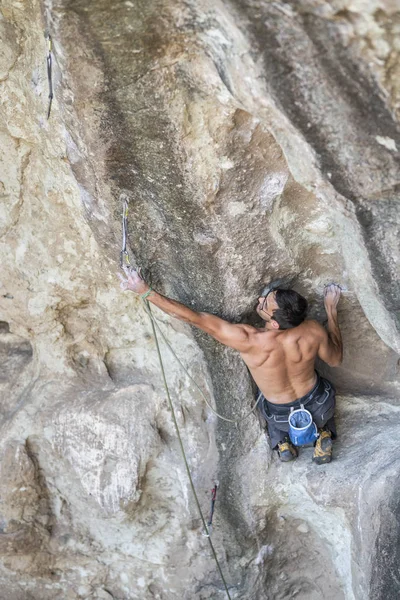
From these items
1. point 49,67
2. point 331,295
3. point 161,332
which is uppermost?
point 49,67

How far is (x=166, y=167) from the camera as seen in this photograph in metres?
3.14

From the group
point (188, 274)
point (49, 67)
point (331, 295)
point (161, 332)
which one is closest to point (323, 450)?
point (331, 295)

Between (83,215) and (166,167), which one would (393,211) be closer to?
(166,167)

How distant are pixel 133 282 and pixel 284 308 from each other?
82cm

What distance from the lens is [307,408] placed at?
3.96 metres

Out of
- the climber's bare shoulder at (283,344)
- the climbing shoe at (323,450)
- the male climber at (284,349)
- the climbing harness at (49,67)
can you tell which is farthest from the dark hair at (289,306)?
the climbing harness at (49,67)

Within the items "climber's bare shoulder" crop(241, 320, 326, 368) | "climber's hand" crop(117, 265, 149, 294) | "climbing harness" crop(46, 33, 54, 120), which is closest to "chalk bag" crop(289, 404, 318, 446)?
"climber's bare shoulder" crop(241, 320, 326, 368)

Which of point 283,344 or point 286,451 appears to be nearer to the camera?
point 283,344

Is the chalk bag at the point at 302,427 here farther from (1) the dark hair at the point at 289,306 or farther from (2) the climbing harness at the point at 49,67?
(2) the climbing harness at the point at 49,67

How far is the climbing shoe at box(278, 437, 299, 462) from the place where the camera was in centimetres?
395

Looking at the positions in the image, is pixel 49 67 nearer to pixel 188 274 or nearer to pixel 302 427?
pixel 188 274

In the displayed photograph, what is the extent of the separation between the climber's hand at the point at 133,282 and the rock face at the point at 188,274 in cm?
9

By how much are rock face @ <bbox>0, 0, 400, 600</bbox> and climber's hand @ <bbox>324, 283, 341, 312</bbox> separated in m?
0.05

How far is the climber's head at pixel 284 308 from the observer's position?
351 centimetres
